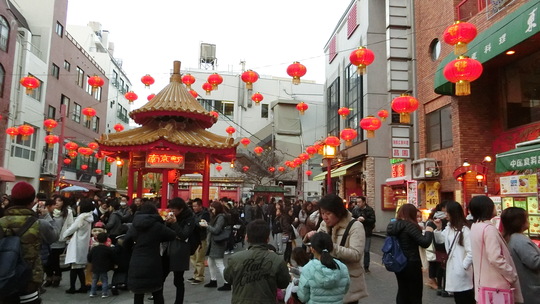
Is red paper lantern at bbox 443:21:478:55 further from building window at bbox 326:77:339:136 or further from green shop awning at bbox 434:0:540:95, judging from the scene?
building window at bbox 326:77:339:136

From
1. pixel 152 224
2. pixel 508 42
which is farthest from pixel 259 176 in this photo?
pixel 152 224

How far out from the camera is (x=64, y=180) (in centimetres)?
2956

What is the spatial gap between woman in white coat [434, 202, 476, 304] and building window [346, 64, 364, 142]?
17514 millimetres

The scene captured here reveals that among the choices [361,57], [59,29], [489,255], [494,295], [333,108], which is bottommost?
[494,295]

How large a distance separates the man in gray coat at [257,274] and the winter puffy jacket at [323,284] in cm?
21

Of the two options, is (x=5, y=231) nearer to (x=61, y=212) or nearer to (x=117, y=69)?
(x=61, y=212)

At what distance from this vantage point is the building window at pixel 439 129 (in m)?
14.0

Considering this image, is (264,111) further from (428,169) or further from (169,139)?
(169,139)

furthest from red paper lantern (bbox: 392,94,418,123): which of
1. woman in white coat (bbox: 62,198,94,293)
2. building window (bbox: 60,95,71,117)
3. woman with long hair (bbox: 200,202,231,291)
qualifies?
building window (bbox: 60,95,71,117)

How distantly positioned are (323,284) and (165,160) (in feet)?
33.0

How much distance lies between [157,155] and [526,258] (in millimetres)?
10990

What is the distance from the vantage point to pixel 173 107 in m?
12.6

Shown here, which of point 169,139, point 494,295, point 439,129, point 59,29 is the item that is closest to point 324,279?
point 494,295

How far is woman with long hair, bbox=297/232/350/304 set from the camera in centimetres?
349
